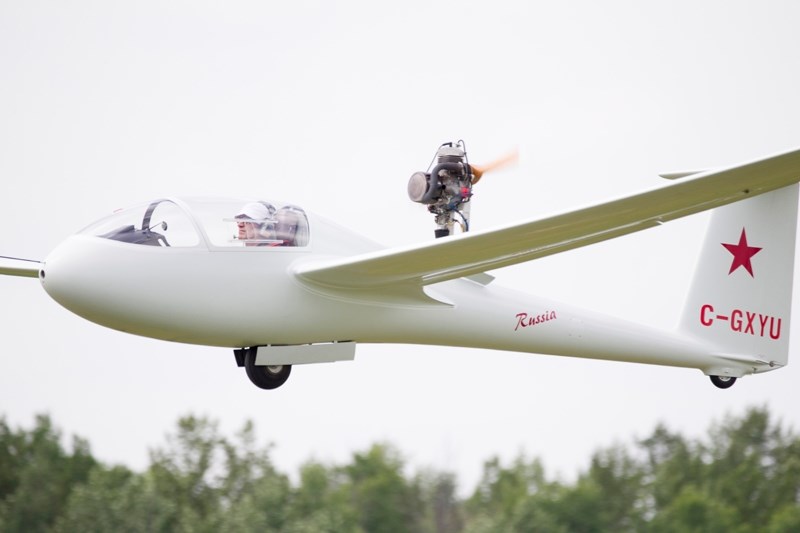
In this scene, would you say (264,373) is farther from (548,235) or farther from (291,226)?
(548,235)

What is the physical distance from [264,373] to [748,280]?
7.03 metres

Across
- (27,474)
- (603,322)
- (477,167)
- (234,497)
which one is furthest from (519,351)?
(27,474)

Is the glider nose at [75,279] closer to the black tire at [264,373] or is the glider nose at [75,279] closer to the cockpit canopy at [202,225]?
the cockpit canopy at [202,225]

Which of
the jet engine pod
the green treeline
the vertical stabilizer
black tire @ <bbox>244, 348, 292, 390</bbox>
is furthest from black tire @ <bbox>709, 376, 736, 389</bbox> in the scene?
the green treeline

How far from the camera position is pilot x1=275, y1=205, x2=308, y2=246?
42.8 ft

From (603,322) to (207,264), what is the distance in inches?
210

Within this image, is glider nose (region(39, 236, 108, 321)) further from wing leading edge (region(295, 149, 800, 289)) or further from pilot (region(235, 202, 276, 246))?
wing leading edge (region(295, 149, 800, 289))

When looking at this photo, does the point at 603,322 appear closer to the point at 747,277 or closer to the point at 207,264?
the point at 747,277

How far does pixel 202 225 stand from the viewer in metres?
12.6

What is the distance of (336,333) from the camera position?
13.5 meters

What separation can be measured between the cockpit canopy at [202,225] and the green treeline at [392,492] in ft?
168

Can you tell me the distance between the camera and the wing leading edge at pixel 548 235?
37.2ft

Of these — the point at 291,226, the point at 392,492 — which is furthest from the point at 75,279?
the point at 392,492

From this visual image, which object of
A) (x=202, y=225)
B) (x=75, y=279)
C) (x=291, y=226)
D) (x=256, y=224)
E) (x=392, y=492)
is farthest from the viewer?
(x=392, y=492)
